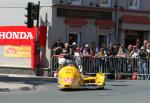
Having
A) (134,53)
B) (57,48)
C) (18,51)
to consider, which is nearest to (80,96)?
(57,48)

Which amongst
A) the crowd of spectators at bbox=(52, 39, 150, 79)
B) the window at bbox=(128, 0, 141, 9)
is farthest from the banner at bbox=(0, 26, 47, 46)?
the window at bbox=(128, 0, 141, 9)

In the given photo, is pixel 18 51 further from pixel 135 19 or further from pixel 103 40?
pixel 135 19

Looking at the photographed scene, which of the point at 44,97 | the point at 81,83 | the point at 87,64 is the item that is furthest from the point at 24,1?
the point at 44,97

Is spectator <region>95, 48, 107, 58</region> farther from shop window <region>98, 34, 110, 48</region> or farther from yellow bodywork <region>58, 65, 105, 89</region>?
yellow bodywork <region>58, 65, 105, 89</region>

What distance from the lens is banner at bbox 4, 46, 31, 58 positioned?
3275cm

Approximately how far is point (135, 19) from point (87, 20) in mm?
3453

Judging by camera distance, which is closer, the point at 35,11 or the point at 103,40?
the point at 35,11

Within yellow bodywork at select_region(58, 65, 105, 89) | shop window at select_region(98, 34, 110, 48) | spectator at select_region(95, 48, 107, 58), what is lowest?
yellow bodywork at select_region(58, 65, 105, 89)

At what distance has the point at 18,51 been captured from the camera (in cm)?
3322

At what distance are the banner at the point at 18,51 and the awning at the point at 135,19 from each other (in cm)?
624

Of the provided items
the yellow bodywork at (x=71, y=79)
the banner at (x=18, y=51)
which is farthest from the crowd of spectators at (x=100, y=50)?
the yellow bodywork at (x=71, y=79)

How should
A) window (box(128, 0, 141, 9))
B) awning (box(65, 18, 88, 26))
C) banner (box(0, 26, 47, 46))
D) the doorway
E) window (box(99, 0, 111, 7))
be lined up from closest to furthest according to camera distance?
1. banner (box(0, 26, 47, 46))
2. awning (box(65, 18, 88, 26))
3. the doorway
4. window (box(99, 0, 111, 7))
5. window (box(128, 0, 141, 9))

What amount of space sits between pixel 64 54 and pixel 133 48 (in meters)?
3.92

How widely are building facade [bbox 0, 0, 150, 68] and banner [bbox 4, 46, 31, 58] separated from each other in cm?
27
